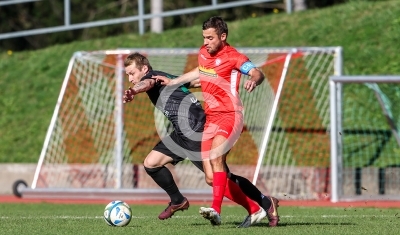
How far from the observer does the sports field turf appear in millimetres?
8008

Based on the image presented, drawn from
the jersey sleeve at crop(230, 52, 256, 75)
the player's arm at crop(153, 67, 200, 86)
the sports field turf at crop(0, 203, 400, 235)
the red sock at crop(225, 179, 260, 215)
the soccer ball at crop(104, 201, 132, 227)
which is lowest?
the sports field turf at crop(0, 203, 400, 235)

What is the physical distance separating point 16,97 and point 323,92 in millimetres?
6429

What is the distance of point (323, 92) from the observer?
17.0 metres

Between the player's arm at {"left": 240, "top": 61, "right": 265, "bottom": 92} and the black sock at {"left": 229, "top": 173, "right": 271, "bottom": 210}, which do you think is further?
the black sock at {"left": 229, "top": 173, "right": 271, "bottom": 210}

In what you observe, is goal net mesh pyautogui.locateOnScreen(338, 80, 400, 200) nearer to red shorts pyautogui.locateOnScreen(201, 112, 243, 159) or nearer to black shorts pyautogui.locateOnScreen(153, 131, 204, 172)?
black shorts pyautogui.locateOnScreen(153, 131, 204, 172)

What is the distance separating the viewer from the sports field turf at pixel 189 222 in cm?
801

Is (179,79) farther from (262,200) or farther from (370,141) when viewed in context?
(370,141)

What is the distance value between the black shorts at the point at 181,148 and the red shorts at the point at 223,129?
8.4 inches

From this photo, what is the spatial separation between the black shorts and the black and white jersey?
77 millimetres

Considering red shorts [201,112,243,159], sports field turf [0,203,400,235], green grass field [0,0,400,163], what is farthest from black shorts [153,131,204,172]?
green grass field [0,0,400,163]

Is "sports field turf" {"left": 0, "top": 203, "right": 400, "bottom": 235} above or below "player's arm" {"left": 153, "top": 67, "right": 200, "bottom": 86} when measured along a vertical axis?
below

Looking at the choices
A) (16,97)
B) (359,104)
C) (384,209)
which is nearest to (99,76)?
(16,97)

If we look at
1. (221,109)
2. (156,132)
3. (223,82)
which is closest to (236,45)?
(156,132)

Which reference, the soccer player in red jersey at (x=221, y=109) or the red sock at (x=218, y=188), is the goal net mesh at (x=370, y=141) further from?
the red sock at (x=218, y=188)
